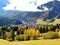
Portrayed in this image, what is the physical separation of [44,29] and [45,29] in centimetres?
71

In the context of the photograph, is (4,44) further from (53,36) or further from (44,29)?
(44,29)

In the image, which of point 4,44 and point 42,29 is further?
point 42,29

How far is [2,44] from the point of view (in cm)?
4184

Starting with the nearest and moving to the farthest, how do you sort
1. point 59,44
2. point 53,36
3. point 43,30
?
1. point 59,44
2. point 53,36
3. point 43,30

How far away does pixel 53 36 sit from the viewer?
2795 inches

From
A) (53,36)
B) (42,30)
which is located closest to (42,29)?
(42,30)

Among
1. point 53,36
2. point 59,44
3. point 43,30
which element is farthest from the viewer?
point 43,30

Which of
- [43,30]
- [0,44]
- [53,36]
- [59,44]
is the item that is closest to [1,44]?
[0,44]

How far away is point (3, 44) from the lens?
4175 cm

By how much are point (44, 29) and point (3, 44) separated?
104143 mm

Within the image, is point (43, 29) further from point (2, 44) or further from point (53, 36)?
point (2, 44)

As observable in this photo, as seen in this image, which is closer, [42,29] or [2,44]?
[2,44]

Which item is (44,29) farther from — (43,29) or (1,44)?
(1,44)

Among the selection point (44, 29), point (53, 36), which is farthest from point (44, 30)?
point (53, 36)
